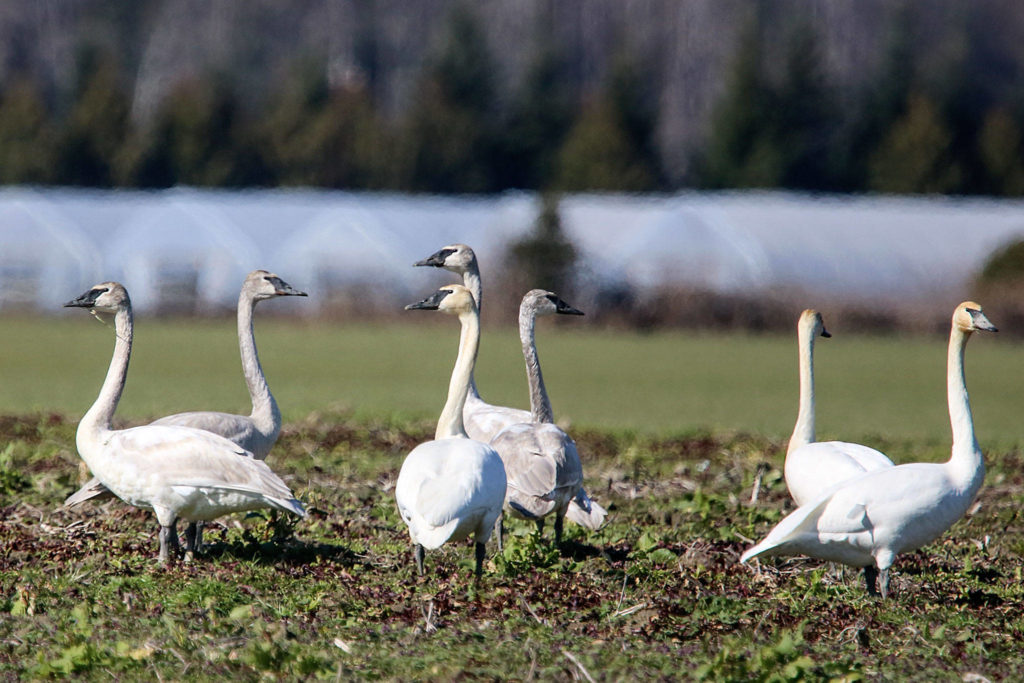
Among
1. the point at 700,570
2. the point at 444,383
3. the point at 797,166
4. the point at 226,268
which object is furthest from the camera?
the point at 797,166

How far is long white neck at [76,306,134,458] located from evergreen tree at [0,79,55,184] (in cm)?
5574

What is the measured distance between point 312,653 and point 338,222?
38.5 m

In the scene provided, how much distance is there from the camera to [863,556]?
6.82 metres

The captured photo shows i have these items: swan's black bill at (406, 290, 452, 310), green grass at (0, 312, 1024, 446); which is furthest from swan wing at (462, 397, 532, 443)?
green grass at (0, 312, 1024, 446)

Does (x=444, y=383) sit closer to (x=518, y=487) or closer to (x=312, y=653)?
(x=518, y=487)

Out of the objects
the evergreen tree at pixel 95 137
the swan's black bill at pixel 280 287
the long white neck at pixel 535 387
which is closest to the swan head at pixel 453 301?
the long white neck at pixel 535 387

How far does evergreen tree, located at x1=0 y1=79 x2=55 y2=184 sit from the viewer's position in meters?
60.4

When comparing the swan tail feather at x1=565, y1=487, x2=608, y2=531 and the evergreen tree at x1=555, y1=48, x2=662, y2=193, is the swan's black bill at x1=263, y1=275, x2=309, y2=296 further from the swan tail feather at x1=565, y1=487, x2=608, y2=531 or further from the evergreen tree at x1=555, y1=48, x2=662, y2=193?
the evergreen tree at x1=555, y1=48, x2=662, y2=193

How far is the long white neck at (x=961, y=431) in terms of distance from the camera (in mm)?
6871

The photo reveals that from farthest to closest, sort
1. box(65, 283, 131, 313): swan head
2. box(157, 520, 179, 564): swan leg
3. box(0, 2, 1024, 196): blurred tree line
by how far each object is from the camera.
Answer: box(0, 2, 1024, 196): blurred tree line → box(65, 283, 131, 313): swan head → box(157, 520, 179, 564): swan leg

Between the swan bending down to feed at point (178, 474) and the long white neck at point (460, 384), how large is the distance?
3.63ft

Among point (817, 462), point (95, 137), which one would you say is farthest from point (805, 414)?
point (95, 137)

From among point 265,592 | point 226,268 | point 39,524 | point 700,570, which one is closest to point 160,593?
point 265,592

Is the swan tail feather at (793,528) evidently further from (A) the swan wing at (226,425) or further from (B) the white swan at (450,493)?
(A) the swan wing at (226,425)
